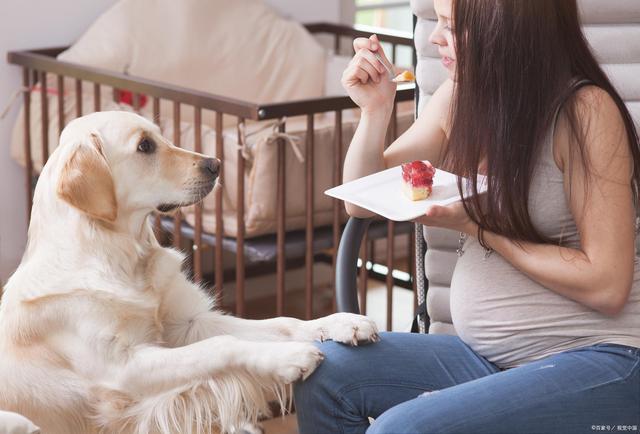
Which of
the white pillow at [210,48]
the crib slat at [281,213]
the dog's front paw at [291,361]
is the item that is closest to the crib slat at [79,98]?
the white pillow at [210,48]

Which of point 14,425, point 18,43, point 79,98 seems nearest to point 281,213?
point 79,98

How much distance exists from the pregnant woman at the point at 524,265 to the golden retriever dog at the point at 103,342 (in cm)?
9

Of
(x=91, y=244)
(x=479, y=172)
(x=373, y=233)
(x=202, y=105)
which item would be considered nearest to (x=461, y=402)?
(x=479, y=172)

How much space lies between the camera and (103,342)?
1.60 m

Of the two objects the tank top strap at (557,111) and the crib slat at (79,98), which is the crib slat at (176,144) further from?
the tank top strap at (557,111)

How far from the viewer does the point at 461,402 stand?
1.42 m

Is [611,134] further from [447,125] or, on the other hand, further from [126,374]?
[126,374]

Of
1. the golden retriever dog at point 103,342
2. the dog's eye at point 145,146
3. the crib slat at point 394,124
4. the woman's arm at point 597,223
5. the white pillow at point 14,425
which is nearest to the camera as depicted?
the white pillow at point 14,425

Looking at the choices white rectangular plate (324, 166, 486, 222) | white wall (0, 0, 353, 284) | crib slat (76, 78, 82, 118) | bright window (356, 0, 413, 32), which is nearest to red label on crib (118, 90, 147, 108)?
crib slat (76, 78, 82, 118)

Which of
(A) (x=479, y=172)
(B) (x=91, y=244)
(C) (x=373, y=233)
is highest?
(A) (x=479, y=172)

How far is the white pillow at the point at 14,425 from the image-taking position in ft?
4.42

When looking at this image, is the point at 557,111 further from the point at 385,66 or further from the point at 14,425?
the point at 14,425

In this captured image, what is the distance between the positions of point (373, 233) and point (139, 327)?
1531 millimetres

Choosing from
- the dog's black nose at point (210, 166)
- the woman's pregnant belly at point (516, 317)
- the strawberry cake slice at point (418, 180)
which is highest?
the strawberry cake slice at point (418, 180)
